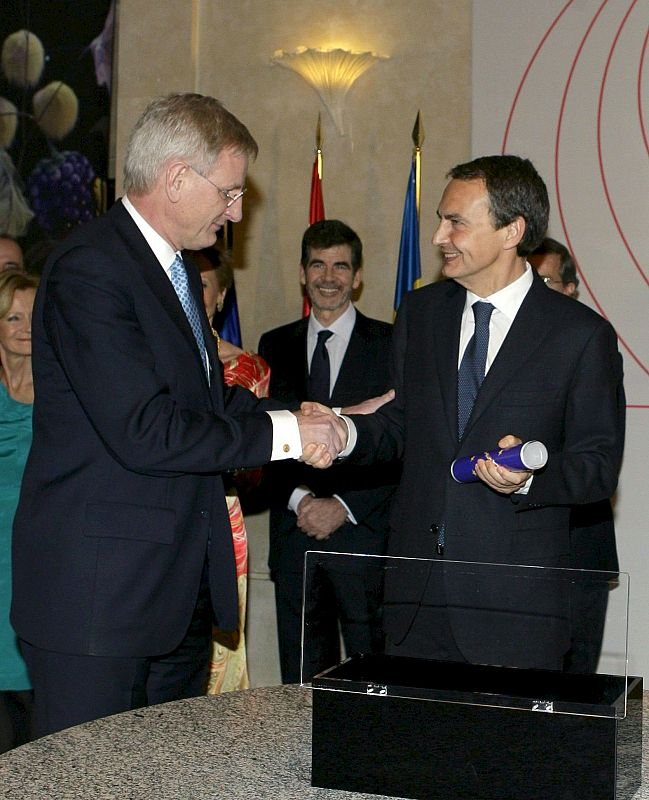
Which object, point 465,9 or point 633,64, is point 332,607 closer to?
point 633,64

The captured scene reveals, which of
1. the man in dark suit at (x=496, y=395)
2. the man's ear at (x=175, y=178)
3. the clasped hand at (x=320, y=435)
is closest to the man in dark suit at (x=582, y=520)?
the man in dark suit at (x=496, y=395)

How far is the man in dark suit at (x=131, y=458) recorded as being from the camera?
2.27 m

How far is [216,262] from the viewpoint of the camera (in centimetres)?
422

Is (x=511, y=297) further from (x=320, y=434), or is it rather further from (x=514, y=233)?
(x=320, y=434)

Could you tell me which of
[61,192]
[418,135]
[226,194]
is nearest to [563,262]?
[418,135]

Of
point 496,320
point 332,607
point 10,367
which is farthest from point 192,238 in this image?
point 10,367

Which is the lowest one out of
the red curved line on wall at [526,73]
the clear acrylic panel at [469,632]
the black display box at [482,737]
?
the black display box at [482,737]

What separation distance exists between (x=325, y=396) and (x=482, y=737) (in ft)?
10.7

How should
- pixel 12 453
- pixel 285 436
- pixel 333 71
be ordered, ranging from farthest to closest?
pixel 333 71
pixel 12 453
pixel 285 436

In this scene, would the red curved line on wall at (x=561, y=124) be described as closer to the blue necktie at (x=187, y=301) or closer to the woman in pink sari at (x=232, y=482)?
the woman in pink sari at (x=232, y=482)

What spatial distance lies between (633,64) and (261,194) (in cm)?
190

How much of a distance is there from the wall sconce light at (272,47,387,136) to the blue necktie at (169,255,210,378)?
3113 mm

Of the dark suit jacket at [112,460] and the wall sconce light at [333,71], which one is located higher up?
the wall sconce light at [333,71]

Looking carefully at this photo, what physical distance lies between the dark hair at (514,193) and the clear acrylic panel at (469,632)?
149 centimetres
